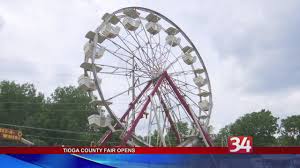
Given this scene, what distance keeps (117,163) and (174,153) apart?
1.72 meters

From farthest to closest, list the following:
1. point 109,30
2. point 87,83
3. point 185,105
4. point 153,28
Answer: point 153,28
point 185,105
point 109,30
point 87,83

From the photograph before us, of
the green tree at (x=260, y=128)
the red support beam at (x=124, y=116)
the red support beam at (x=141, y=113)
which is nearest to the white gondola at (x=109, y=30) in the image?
the red support beam at (x=124, y=116)

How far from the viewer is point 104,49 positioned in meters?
32.6

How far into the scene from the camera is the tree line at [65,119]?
79188 mm

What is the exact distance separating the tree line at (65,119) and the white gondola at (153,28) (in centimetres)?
4315

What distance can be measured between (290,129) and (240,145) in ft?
259

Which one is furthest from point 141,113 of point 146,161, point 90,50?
point 146,161

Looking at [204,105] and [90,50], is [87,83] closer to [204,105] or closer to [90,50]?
[90,50]

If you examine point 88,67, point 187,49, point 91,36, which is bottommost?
point 88,67

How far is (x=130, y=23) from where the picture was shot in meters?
34.8

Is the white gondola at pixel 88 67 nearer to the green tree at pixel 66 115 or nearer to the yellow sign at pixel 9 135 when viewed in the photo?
the yellow sign at pixel 9 135

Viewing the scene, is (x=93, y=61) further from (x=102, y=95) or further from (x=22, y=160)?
(x=22, y=160)

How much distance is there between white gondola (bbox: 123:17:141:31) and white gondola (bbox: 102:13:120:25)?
2.73ft

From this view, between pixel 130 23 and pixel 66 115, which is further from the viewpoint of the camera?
pixel 66 115
